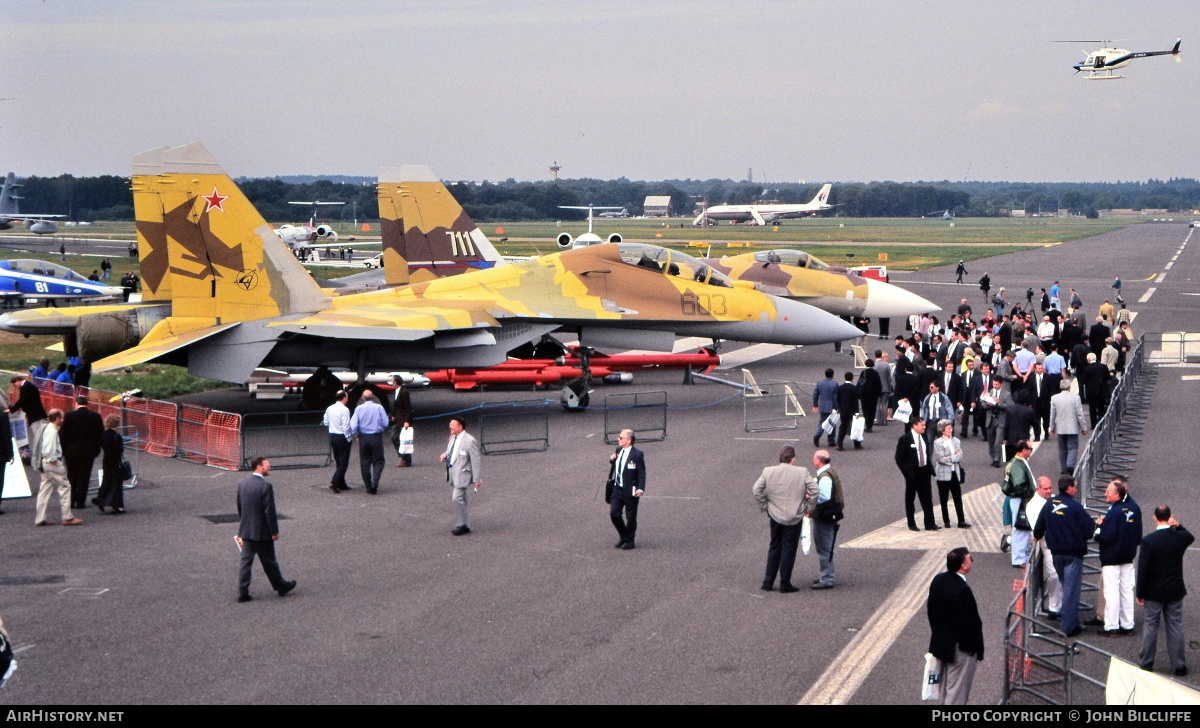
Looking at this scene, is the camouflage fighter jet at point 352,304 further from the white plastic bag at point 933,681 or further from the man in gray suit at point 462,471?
the white plastic bag at point 933,681

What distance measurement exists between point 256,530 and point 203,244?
1112 cm

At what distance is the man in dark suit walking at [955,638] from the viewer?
8398mm

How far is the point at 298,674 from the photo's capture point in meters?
9.45

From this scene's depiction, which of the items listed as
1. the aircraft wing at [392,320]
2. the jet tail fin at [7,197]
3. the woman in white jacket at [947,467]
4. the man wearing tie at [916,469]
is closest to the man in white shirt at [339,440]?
the aircraft wing at [392,320]

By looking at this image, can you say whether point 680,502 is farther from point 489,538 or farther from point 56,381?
point 56,381

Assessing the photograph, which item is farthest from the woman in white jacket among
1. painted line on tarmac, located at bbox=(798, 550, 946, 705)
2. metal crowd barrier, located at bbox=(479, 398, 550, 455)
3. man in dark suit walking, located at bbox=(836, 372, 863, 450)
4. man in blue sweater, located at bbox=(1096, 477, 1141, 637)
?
metal crowd barrier, located at bbox=(479, 398, 550, 455)

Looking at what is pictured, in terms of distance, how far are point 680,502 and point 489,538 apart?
3083 mm

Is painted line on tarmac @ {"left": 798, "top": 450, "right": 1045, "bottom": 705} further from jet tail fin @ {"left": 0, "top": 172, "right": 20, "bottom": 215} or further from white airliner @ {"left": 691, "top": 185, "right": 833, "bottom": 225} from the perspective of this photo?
white airliner @ {"left": 691, "top": 185, "right": 833, "bottom": 225}

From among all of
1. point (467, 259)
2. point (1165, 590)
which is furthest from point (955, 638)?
point (467, 259)

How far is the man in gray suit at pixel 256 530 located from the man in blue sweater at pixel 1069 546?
730cm

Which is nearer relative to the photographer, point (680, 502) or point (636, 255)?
point (680, 502)

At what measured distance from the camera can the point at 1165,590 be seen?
9625 mm

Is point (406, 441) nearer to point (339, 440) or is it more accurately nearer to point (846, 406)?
point (339, 440)
